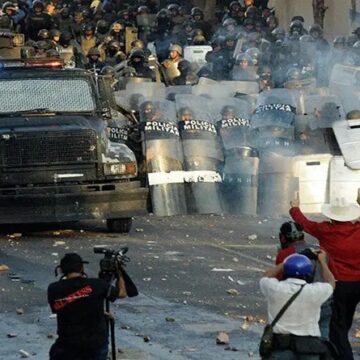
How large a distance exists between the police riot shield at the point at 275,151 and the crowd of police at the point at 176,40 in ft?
9.40

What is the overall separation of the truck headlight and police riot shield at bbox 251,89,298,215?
3.69 metres

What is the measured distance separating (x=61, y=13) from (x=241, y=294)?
19966 mm

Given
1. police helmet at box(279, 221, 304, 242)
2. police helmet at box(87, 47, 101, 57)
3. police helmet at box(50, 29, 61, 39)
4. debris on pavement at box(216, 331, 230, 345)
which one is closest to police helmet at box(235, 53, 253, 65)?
police helmet at box(87, 47, 101, 57)

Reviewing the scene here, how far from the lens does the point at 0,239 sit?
19.8 metres

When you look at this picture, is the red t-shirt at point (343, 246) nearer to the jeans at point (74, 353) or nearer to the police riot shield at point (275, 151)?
the jeans at point (74, 353)

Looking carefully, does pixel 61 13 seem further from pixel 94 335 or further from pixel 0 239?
pixel 94 335

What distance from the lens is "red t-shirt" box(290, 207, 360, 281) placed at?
452 inches

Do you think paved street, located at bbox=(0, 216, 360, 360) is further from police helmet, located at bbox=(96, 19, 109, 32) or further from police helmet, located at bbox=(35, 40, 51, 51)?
police helmet, located at bbox=(96, 19, 109, 32)

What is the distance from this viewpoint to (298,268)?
9734mm

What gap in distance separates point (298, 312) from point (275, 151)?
13773 millimetres

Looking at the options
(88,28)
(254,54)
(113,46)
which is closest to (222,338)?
(254,54)

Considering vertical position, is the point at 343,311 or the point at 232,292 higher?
the point at 343,311

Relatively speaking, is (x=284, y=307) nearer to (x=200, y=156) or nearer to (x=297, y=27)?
(x=200, y=156)

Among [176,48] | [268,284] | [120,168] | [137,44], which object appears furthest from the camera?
[137,44]
